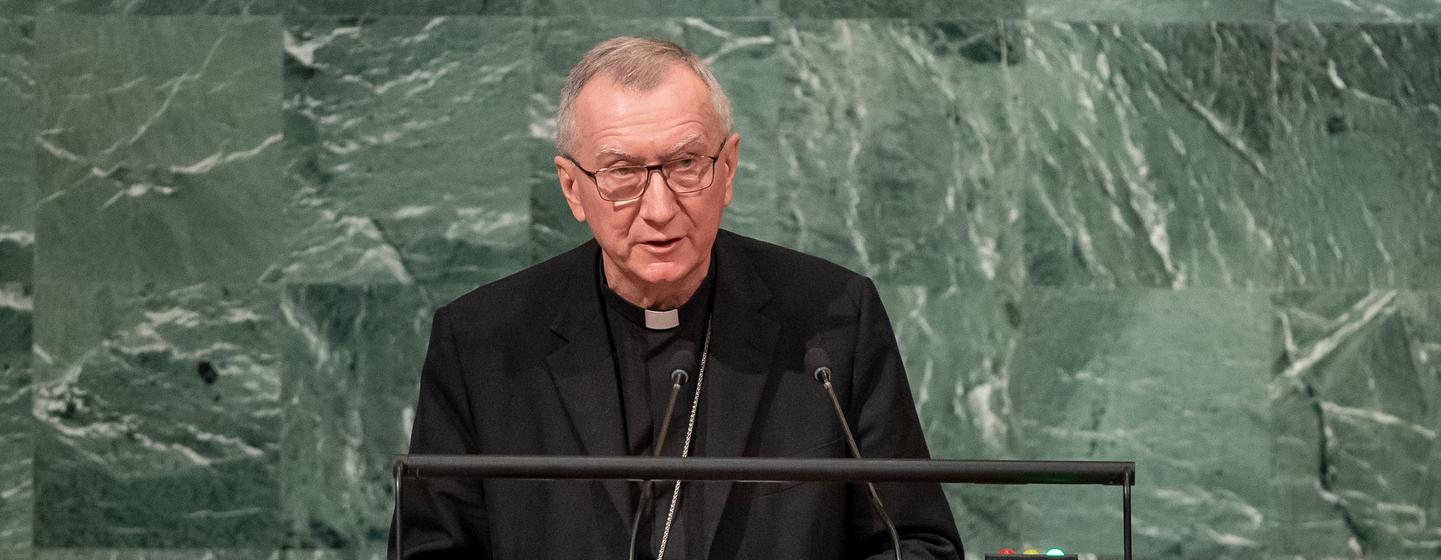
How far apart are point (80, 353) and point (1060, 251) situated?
2.86 meters

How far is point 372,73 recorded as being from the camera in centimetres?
476

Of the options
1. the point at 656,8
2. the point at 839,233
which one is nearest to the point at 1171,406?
the point at 839,233

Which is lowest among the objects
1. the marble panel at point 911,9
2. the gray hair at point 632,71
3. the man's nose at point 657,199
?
the man's nose at point 657,199

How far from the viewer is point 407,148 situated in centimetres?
477

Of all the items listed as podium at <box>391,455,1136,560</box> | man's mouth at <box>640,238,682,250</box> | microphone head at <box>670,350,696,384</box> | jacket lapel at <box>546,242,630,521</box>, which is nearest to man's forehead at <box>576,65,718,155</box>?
man's mouth at <box>640,238,682,250</box>

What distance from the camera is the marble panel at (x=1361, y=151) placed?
15.6 ft

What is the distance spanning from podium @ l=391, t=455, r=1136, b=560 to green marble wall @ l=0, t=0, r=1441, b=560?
2.68 m

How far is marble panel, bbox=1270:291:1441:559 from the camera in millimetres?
4758

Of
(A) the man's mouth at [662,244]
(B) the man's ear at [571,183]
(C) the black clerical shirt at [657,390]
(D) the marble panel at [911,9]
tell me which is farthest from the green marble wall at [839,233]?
(A) the man's mouth at [662,244]

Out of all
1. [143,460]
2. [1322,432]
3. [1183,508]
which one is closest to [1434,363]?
[1322,432]

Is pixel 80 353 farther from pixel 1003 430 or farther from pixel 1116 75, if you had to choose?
pixel 1116 75

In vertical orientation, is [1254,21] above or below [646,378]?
above

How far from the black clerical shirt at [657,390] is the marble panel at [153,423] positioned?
210 cm

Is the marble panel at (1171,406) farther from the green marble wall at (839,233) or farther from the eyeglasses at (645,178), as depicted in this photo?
the eyeglasses at (645,178)
